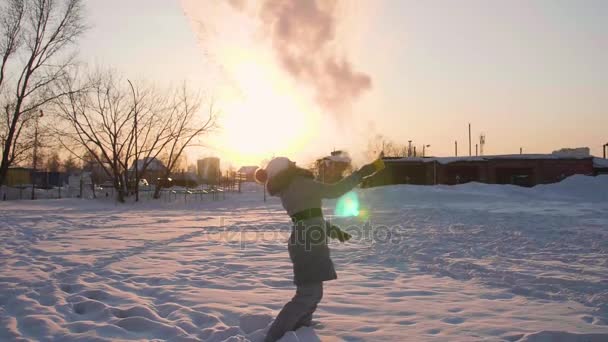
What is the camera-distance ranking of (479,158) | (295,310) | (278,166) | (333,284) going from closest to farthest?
(295,310) → (278,166) → (333,284) → (479,158)

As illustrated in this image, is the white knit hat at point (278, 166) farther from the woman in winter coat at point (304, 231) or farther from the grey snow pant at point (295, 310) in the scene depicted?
the grey snow pant at point (295, 310)

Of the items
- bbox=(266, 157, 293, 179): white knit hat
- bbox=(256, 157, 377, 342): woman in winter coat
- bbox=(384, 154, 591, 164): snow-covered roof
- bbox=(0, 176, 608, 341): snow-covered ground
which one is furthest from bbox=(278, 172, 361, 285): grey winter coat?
bbox=(384, 154, 591, 164): snow-covered roof

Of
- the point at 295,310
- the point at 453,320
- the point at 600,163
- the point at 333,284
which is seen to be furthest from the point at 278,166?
the point at 600,163

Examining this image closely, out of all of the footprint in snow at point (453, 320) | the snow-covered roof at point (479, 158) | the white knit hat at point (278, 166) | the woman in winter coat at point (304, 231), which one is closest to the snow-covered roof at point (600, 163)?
the snow-covered roof at point (479, 158)

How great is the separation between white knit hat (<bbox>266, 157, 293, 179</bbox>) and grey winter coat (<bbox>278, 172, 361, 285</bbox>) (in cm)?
19

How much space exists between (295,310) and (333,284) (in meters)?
2.49

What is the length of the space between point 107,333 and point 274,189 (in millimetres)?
1935

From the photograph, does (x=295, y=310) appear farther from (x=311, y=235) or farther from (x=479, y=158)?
(x=479, y=158)

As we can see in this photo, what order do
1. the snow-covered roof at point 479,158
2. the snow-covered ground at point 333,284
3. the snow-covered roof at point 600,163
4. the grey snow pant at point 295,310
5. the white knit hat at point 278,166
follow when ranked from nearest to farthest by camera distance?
the grey snow pant at point 295,310 < the white knit hat at point 278,166 < the snow-covered ground at point 333,284 < the snow-covered roof at point 479,158 < the snow-covered roof at point 600,163

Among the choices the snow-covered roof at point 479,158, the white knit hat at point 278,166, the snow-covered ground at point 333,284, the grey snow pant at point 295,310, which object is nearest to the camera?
the grey snow pant at point 295,310

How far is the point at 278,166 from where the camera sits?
4.17 m

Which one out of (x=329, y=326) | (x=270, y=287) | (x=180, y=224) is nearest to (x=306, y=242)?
(x=329, y=326)

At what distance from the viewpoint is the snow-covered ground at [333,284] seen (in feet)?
14.5

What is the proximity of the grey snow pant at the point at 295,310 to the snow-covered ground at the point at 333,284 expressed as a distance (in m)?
0.23
